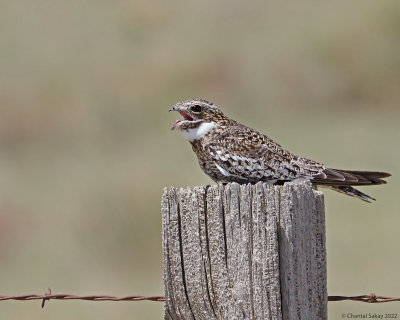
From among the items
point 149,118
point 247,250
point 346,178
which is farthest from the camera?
point 149,118

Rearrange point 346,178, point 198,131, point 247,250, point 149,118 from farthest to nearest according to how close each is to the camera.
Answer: point 149,118, point 198,131, point 346,178, point 247,250

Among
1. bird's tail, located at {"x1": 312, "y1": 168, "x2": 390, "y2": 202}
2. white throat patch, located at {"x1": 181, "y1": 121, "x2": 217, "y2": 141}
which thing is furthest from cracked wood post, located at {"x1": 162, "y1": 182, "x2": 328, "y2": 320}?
white throat patch, located at {"x1": 181, "y1": 121, "x2": 217, "y2": 141}

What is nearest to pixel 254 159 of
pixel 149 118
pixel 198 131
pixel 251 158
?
pixel 251 158

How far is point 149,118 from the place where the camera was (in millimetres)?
23766

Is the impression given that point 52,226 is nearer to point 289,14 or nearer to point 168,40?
point 168,40

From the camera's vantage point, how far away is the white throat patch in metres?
7.72

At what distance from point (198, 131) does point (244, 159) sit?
0.51m

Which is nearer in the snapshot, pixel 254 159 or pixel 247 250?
pixel 247 250

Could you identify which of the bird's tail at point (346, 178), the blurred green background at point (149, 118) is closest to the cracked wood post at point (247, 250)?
the bird's tail at point (346, 178)

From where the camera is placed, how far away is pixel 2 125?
23.6 meters

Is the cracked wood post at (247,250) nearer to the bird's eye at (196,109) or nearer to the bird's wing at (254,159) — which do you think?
the bird's wing at (254,159)

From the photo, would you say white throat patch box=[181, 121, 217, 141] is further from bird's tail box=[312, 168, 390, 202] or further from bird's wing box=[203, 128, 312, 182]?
bird's tail box=[312, 168, 390, 202]

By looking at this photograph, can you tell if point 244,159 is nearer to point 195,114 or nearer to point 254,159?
point 254,159

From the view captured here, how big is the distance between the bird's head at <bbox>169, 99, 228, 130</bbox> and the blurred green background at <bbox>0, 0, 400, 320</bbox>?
5.32 m
